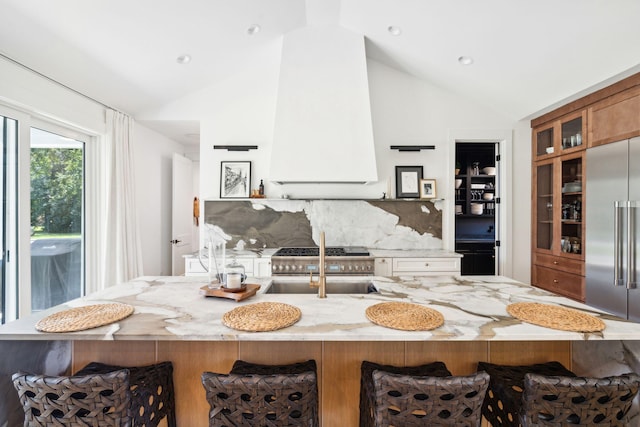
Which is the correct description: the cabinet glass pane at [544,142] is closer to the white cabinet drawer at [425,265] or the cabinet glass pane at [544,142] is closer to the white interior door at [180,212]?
the white cabinet drawer at [425,265]

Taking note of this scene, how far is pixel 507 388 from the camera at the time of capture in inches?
49.8

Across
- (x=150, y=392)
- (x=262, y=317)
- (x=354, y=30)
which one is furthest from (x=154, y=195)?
(x=262, y=317)

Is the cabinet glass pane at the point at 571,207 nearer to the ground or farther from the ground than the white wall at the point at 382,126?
nearer to the ground

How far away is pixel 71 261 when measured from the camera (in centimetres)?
313

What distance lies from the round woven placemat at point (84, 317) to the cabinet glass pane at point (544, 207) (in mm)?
4096

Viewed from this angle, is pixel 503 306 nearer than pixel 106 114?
Yes

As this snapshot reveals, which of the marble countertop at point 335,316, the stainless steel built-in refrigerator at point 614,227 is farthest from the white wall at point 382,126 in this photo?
the marble countertop at point 335,316

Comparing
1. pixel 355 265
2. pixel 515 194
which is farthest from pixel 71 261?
pixel 515 194

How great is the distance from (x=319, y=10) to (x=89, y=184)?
3000 mm

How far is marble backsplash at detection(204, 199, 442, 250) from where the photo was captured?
3.96 m

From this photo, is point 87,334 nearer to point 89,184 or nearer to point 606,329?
point 606,329

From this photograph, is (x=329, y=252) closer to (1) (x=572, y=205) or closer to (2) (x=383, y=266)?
(2) (x=383, y=266)

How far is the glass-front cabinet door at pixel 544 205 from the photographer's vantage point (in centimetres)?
353

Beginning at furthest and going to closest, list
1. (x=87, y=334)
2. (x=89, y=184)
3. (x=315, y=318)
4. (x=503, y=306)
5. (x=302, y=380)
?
(x=89, y=184) → (x=503, y=306) → (x=315, y=318) → (x=87, y=334) → (x=302, y=380)
